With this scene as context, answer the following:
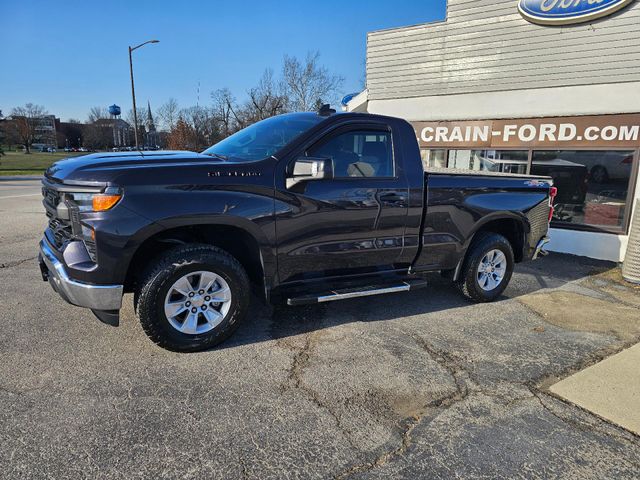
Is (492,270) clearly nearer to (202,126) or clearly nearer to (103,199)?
(103,199)

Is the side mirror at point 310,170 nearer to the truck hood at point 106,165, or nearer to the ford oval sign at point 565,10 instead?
the truck hood at point 106,165

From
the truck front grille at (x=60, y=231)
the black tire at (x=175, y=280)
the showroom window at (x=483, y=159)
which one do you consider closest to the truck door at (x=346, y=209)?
the black tire at (x=175, y=280)

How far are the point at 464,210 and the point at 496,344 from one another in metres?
1.45

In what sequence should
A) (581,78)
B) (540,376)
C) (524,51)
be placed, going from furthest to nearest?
(524,51) → (581,78) → (540,376)

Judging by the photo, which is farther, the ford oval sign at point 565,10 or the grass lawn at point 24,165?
the grass lawn at point 24,165

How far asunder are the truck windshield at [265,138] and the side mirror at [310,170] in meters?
0.32

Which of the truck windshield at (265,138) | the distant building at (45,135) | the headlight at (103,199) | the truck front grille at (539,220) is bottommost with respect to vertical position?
the truck front grille at (539,220)

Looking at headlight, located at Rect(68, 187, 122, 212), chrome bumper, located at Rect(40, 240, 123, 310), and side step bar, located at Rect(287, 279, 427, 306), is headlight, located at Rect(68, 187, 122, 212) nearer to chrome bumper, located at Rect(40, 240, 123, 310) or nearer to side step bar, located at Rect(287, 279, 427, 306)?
chrome bumper, located at Rect(40, 240, 123, 310)

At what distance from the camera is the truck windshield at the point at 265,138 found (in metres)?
3.97

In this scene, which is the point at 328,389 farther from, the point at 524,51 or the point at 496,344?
the point at 524,51

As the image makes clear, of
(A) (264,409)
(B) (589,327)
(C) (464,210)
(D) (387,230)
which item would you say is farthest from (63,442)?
(B) (589,327)

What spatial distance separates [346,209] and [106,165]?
6.53ft

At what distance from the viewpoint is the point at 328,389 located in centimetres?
318

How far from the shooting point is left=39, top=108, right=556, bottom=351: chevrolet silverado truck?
10.7ft
